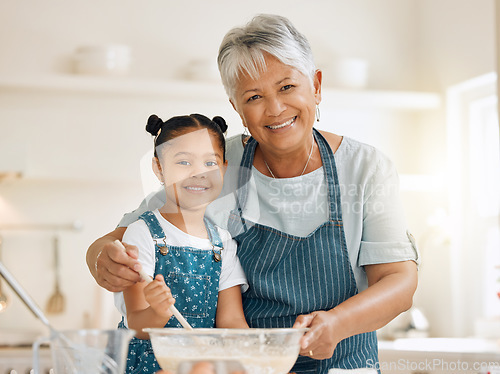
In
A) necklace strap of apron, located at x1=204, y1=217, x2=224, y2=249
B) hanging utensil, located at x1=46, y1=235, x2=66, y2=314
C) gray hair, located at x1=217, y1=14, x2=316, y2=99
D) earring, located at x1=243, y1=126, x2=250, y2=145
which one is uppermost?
gray hair, located at x1=217, y1=14, x2=316, y2=99

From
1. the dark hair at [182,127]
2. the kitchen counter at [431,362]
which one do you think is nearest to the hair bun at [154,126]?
the dark hair at [182,127]

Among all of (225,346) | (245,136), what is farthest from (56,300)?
(225,346)

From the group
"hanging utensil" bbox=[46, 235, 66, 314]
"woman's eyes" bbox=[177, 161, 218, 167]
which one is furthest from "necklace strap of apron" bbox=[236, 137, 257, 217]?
"hanging utensil" bbox=[46, 235, 66, 314]

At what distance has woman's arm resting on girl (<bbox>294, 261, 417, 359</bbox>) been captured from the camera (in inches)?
31.2

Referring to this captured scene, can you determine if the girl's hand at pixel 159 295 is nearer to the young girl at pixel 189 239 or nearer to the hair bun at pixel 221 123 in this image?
the young girl at pixel 189 239

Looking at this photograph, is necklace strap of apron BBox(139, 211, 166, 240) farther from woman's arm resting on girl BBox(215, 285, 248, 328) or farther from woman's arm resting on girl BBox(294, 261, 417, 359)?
woman's arm resting on girl BBox(294, 261, 417, 359)

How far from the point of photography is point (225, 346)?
2.21ft

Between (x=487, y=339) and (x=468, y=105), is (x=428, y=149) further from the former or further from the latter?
(x=487, y=339)

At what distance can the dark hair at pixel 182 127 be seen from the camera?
1.02 m

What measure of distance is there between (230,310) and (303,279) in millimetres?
130

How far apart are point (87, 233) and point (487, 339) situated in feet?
5.43

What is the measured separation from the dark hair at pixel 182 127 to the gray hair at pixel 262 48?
0.25 ft

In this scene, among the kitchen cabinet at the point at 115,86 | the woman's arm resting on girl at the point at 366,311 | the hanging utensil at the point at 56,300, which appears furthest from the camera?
the hanging utensil at the point at 56,300

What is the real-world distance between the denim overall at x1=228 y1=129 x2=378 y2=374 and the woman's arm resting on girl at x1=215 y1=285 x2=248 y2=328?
0.03 m
